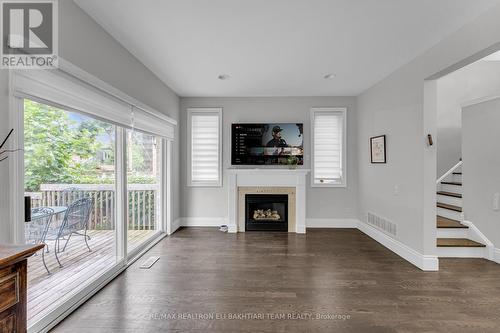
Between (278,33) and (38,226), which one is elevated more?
(278,33)

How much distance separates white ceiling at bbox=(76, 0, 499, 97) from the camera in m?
2.19

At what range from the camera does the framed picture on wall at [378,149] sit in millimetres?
4027

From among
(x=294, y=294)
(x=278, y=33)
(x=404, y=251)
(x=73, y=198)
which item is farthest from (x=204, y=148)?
(x=404, y=251)

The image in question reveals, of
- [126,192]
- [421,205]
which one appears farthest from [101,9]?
[421,205]

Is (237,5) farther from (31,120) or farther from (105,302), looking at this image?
(105,302)

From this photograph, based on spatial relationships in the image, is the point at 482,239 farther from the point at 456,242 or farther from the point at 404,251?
the point at 404,251

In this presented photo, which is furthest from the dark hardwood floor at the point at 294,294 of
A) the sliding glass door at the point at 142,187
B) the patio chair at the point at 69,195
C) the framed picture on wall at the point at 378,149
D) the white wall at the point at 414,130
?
the framed picture on wall at the point at 378,149

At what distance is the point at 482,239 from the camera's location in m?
3.47

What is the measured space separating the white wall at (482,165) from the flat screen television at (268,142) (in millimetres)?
2583

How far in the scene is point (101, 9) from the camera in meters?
2.22

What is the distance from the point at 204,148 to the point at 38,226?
10.9 ft

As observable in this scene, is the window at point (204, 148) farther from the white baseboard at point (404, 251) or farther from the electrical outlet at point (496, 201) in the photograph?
the electrical outlet at point (496, 201)

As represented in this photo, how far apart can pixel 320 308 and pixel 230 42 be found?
2897mm

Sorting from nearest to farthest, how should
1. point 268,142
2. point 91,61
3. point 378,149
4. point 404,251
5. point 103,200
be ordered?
1. point 91,61
2. point 103,200
3. point 404,251
4. point 378,149
5. point 268,142
